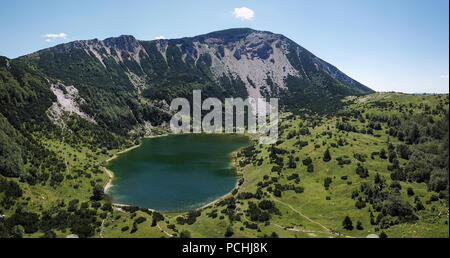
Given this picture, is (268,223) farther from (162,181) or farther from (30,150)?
(30,150)

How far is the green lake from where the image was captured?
98.1 metres

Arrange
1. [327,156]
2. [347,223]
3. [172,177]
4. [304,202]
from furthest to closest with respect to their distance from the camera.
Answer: [172,177] < [327,156] < [304,202] < [347,223]

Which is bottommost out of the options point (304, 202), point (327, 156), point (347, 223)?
point (304, 202)

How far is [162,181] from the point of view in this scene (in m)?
118

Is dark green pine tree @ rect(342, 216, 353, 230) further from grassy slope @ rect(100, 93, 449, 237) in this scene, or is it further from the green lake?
the green lake

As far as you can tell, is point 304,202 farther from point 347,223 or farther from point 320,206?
point 347,223

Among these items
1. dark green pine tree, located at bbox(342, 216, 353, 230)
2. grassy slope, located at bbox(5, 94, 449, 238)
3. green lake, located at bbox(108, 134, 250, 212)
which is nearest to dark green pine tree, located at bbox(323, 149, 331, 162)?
grassy slope, located at bbox(5, 94, 449, 238)

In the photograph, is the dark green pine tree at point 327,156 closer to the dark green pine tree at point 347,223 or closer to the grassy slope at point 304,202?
the grassy slope at point 304,202

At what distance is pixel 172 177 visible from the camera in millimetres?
122812

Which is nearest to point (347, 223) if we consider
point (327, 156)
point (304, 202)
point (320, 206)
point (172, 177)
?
point (320, 206)

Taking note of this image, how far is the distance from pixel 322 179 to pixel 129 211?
74.2 m

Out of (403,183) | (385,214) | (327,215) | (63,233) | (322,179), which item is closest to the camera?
(63,233)
